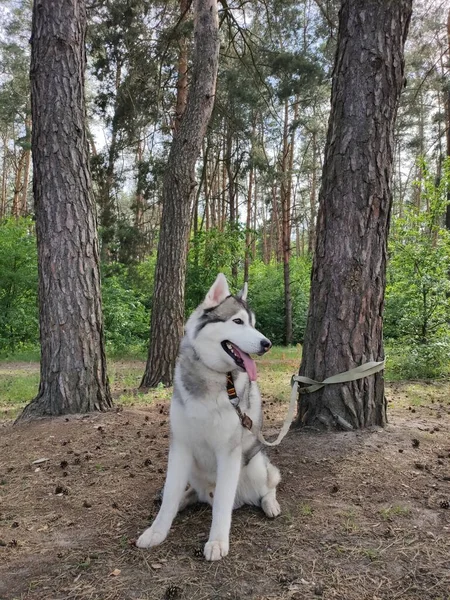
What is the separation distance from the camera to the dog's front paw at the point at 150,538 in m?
2.75

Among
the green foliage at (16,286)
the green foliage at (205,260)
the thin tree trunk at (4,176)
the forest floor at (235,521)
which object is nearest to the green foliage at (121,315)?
the green foliage at (205,260)

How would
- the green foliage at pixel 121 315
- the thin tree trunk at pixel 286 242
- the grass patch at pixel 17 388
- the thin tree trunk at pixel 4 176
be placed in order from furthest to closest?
the thin tree trunk at pixel 4 176
the thin tree trunk at pixel 286 242
the green foliage at pixel 121 315
the grass patch at pixel 17 388

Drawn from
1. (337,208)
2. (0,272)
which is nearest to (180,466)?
(337,208)

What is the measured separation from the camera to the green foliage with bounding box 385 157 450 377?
8.45 meters

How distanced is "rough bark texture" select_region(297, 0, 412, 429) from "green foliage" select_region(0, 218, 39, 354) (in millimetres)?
12505

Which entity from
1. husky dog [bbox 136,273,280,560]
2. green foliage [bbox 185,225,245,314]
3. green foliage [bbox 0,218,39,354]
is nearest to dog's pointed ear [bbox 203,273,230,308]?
husky dog [bbox 136,273,280,560]

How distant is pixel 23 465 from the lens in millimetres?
4145

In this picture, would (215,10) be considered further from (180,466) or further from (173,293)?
(180,466)

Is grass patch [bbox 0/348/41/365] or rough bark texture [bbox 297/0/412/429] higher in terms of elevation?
rough bark texture [bbox 297/0/412/429]

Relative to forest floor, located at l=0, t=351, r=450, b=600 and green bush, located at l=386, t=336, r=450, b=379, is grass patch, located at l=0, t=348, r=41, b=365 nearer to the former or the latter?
forest floor, located at l=0, t=351, r=450, b=600

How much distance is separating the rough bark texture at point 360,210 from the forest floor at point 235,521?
41 cm

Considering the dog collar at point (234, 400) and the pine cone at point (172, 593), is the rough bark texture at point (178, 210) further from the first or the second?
the pine cone at point (172, 593)

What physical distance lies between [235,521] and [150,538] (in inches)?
23.1

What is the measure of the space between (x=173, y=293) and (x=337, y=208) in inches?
168
